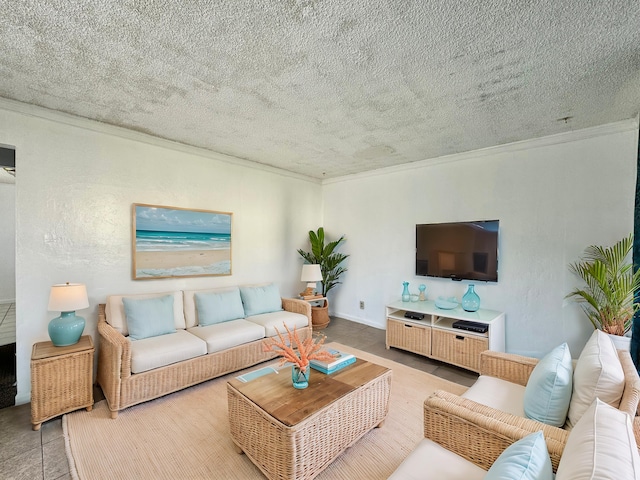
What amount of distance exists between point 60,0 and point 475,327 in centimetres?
400

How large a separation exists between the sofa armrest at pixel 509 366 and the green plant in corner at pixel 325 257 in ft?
9.96

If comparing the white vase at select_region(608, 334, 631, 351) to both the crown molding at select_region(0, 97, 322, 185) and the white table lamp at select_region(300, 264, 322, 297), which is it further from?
the crown molding at select_region(0, 97, 322, 185)

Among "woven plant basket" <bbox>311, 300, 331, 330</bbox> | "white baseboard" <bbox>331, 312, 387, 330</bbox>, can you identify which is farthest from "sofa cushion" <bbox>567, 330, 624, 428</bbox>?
"woven plant basket" <bbox>311, 300, 331, 330</bbox>

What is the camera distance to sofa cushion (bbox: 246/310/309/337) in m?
3.36

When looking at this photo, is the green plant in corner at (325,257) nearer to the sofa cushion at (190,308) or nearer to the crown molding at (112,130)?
the crown molding at (112,130)

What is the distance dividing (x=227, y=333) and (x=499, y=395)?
2.43 meters

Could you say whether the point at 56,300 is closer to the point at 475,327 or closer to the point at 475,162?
the point at 475,327

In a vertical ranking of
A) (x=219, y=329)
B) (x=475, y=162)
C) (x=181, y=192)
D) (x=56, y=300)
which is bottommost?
(x=219, y=329)

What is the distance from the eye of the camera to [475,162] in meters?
3.68

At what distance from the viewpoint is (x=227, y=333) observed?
10.0 feet

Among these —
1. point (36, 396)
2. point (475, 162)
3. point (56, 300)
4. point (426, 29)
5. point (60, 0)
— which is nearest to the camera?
point (60, 0)

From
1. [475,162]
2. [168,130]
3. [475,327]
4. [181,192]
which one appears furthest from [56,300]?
[475,162]

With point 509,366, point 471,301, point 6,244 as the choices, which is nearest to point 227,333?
point 509,366

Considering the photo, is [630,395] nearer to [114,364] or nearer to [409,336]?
[409,336]
